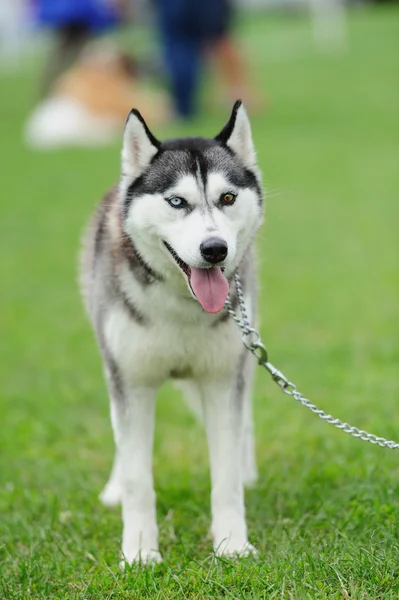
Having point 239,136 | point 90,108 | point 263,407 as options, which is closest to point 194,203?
point 239,136

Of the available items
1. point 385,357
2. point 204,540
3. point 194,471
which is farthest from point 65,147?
point 204,540

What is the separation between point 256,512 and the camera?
14.8 feet

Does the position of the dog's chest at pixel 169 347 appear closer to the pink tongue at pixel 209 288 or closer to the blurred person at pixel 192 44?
the pink tongue at pixel 209 288

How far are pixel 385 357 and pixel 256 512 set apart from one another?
8.90 ft

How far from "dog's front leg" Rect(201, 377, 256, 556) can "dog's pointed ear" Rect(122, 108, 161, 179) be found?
38.5 inches

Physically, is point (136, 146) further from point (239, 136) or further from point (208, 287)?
point (208, 287)

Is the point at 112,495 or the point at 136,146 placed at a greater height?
the point at 136,146

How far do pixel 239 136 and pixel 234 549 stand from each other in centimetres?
174

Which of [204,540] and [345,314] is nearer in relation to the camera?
[204,540]

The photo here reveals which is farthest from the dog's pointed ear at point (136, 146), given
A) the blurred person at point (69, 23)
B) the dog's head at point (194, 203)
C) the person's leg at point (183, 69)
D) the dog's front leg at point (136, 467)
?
the blurred person at point (69, 23)

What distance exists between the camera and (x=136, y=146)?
397cm

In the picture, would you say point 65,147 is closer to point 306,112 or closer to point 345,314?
point 306,112

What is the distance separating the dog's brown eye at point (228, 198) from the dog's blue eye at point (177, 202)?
0.16 meters

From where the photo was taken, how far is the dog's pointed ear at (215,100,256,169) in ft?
13.2
